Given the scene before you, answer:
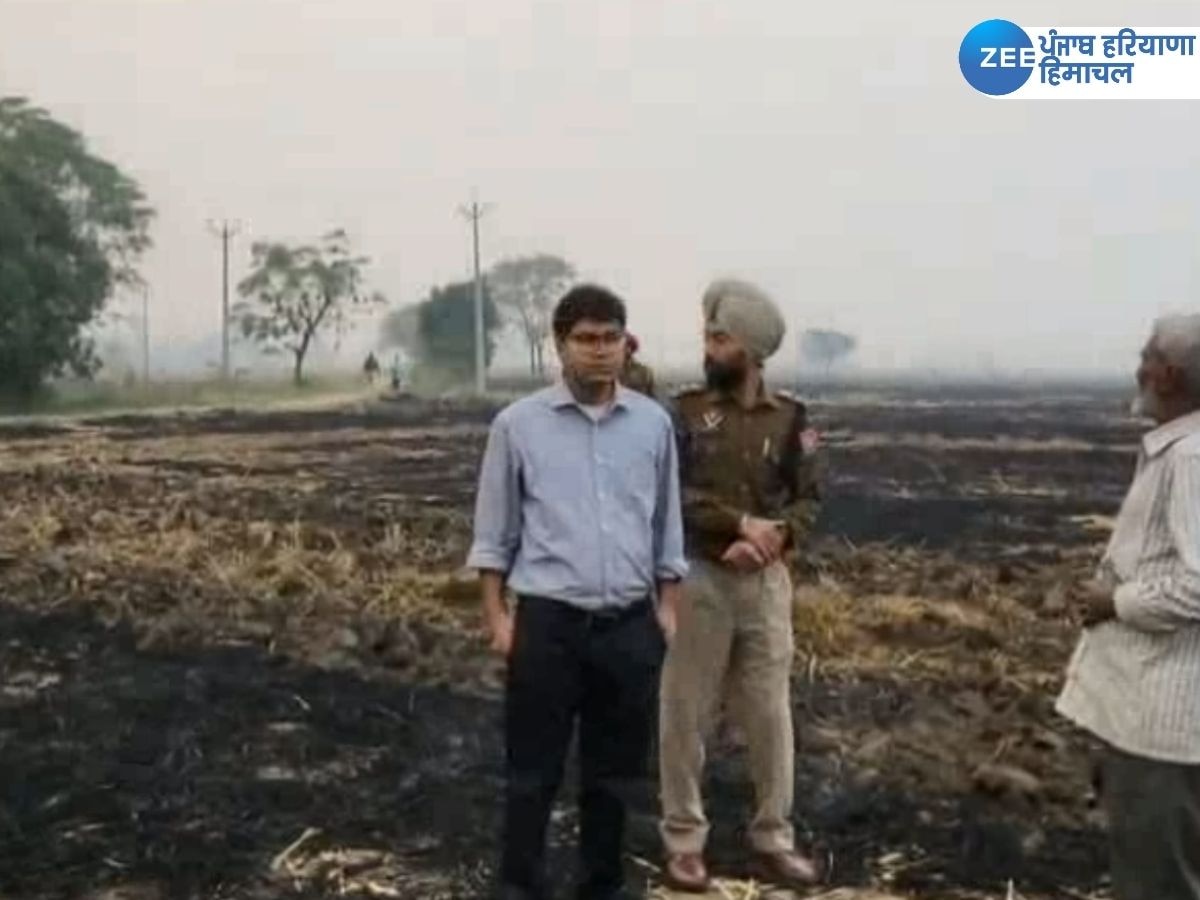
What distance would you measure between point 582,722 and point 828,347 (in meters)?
1.62

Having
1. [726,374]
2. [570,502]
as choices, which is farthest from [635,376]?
[570,502]

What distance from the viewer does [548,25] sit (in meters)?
4.02

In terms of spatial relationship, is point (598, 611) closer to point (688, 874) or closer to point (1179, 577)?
point (688, 874)

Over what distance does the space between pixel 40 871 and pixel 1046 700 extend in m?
2.13

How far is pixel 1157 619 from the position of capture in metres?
2.14

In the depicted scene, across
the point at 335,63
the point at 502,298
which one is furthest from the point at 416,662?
the point at 335,63

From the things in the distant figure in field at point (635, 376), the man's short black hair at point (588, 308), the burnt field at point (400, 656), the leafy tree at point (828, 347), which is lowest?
the burnt field at point (400, 656)

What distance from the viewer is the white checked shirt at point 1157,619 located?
2.12 metres

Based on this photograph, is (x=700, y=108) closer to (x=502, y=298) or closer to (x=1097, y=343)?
(x=502, y=298)

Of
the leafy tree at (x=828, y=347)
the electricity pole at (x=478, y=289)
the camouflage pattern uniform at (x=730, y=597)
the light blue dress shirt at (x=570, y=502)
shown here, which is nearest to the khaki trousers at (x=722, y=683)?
the camouflage pattern uniform at (x=730, y=597)

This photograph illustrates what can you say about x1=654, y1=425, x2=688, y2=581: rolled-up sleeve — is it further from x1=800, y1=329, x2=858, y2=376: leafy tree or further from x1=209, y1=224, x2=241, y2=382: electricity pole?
x1=209, y1=224, x2=241, y2=382: electricity pole

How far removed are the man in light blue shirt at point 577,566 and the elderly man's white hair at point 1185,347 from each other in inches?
30.8

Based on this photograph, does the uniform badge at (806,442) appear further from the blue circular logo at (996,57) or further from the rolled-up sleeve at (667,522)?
the blue circular logo at (996,57)

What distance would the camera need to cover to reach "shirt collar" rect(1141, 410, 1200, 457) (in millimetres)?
2162
